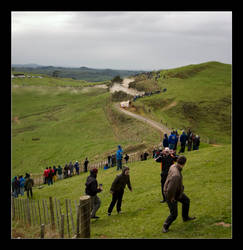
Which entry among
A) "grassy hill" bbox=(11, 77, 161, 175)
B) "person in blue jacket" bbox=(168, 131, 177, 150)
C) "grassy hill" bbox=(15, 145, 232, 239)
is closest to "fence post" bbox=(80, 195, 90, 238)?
"grassy hill" bbox=(15, 145, 232, 239)

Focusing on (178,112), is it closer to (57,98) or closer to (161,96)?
(161,96)

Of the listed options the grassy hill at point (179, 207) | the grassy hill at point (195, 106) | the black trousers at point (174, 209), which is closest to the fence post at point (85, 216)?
the grassy hill at point (179, 207)

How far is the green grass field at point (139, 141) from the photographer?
9914 mm

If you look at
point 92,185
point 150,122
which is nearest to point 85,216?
point 92,185

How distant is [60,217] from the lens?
11.9 m

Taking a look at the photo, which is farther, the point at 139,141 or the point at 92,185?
the point at 139,141

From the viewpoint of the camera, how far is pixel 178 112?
5278 centimetres

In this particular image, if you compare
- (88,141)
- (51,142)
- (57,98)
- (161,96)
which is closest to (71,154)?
(88,141)

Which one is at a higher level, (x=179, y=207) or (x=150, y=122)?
(x=150, y=122)

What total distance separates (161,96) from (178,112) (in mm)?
8306

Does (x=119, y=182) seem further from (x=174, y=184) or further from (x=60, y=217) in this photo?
(x=60, y=217)

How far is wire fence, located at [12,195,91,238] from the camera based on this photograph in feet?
27.1

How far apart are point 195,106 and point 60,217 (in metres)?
48.1

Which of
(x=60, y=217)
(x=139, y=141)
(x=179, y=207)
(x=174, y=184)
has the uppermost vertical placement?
(x=174, y=184)
